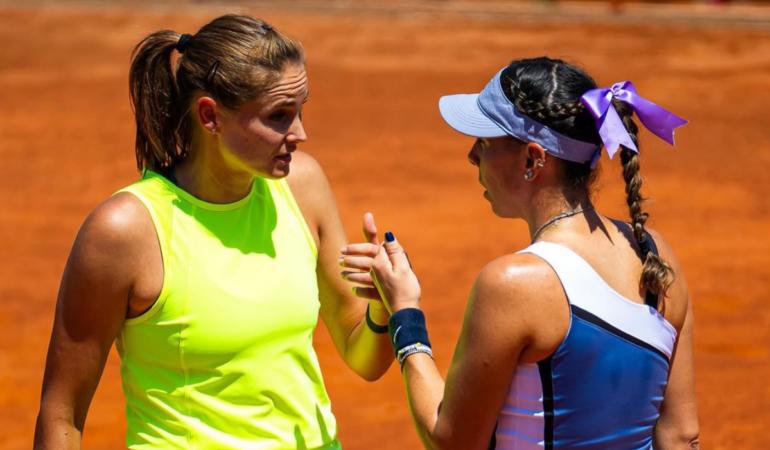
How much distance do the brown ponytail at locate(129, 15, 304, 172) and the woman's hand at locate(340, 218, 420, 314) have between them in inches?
20.0

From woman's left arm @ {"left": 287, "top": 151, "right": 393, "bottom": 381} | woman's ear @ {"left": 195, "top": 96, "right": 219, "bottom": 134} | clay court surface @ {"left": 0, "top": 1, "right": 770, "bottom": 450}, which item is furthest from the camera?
clay court surface @ {"left": 0, "top": 1, "right": 770, "bottom": 450}

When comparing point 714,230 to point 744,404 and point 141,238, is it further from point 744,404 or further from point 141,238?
point 141,238

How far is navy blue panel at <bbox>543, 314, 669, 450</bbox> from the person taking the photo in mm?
2656

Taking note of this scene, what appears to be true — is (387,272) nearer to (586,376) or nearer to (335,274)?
(335,274)

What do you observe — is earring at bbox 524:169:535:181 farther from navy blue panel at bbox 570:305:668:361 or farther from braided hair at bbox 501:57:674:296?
navy blue panel at bbox 570:305:668:361

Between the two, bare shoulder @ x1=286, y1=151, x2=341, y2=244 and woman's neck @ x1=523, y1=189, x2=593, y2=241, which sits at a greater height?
woman's neck @ x1=523, y1=189, x2=593, y2=241

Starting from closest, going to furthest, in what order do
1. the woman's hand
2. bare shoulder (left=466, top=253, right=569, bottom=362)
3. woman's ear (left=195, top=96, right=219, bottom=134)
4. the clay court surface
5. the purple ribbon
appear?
bare shoulder (left=466, top=253, right=569, bottom=362) → the purple ribbon → the woman's hand → woman's ear (left=195, top=96, right=219, bottom=134) → the clay court surface

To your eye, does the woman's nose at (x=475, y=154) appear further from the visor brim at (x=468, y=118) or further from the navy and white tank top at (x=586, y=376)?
the navy and white tank top at (x=586, y=376)

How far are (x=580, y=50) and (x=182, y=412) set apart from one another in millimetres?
18199

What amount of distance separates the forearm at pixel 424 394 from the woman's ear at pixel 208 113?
0.82 m

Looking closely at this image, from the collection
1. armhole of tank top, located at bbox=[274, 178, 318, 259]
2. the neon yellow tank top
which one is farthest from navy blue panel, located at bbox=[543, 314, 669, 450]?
armhole of tank top, located at bbox=[274, 178, 318, 259]

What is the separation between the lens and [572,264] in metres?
2.68

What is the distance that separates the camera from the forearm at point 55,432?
3.02m

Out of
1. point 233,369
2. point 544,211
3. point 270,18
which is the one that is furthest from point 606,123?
point 270,18
